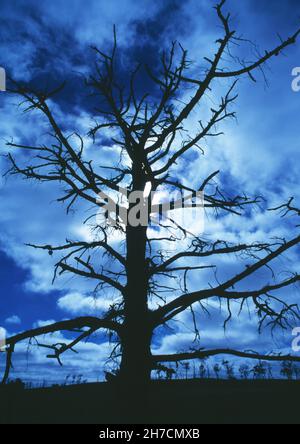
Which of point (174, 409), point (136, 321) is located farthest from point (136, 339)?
point (174, 409)

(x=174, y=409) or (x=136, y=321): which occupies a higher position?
(x=136, y=321)

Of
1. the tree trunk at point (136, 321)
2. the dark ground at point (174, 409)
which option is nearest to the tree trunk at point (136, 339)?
the tree trunk at point (136, 321)

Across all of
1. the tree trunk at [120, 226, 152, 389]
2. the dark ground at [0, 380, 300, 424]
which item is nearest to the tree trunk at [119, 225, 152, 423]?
the tree trunk at [120, 226, 152, 389]

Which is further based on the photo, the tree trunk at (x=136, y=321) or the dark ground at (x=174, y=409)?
the dark ground at (x=174, y=409)

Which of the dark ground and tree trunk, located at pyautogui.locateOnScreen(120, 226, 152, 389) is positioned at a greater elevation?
tree trunk, located at pyautogui.locateOnScreen(120, 226, 152, 389)

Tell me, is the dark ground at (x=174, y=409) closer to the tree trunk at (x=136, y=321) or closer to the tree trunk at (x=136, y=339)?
the tree trunk at (x=136, y=339)

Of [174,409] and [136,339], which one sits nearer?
[136,339]

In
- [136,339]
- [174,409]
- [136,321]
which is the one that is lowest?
[174,409]

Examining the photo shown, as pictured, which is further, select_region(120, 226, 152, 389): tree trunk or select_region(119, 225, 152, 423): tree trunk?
select_region(120, 226, 152, 389): tree trunk

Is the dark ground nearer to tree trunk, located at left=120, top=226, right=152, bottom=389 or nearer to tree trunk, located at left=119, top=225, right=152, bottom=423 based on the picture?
tree trunk, located at left=119, top=225, right=152, bottom=423

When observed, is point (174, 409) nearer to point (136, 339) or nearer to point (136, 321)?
point (136, 339)

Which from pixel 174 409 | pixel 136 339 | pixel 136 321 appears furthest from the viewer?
pixel 174 409
